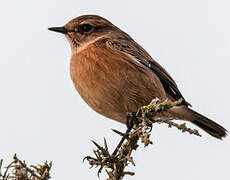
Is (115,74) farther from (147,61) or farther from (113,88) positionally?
(147,61)

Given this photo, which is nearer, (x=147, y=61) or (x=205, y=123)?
(x=147, y=61)

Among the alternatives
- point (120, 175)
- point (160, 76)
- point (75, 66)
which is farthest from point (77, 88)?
point (120, 175)

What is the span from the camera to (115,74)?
621 cm

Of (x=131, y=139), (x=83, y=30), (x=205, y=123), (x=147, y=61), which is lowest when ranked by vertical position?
(x=131, y=139)

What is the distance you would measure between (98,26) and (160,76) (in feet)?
4.93

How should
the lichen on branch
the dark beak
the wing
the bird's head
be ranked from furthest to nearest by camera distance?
the dark beak < the bird's head < the wing < the lichen on branch

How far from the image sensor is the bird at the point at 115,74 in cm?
612

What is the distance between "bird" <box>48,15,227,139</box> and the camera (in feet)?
20.1

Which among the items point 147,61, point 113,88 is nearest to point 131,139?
point 113,88

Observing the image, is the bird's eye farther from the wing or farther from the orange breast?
the orange breast

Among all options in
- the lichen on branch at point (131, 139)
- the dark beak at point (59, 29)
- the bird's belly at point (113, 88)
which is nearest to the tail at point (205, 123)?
the bird's belly at point (113, 88)

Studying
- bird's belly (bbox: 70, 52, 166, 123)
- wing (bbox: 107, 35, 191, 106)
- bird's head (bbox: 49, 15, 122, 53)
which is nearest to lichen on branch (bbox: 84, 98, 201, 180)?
bird's belly (bbox: 70, 52, 166, 123)

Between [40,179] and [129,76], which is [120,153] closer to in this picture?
[40,179]

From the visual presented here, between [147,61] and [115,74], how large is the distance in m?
1.20
